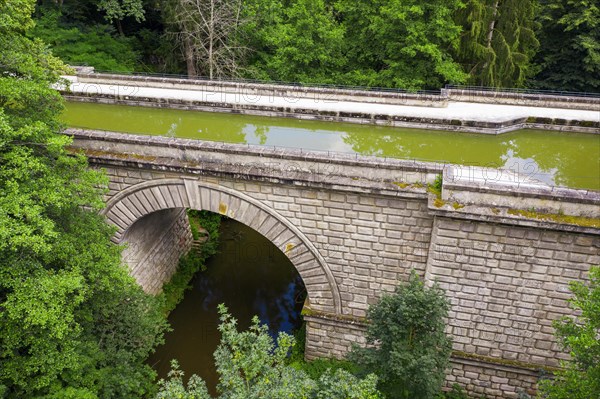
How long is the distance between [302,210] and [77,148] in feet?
21.6

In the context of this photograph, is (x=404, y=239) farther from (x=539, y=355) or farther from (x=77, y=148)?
(x=77, y=148)

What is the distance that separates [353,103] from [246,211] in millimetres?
6552

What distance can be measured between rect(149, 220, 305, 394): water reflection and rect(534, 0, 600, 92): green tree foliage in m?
17.6

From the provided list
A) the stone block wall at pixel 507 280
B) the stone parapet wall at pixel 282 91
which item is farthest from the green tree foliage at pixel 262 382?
the stone parapet wall at pixel 282 91

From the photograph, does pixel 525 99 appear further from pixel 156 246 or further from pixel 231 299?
pixel 156 246

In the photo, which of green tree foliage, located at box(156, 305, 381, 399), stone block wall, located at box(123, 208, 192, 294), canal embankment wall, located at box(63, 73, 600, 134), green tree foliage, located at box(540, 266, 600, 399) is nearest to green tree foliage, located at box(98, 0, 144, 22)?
canal embankment wall, located at box(63, 73, 600, 134)

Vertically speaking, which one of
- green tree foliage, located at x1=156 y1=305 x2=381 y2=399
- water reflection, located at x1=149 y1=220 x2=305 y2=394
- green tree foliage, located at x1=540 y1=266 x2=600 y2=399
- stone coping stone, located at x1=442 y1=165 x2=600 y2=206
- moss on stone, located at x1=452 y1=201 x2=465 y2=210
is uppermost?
stone coping stone, located at x1=442 y1=165 x2=600 y2=206

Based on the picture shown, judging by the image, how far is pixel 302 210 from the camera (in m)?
12.0

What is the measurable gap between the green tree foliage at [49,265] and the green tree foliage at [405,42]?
13.5 meters

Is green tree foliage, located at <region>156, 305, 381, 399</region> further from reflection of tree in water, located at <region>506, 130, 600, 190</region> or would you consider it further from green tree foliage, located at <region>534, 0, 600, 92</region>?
green tree foliage, located at <region>534, 0, 600, 92</region>

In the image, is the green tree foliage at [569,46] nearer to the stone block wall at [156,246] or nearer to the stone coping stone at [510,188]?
Result: the stone coping stone at [510,188]

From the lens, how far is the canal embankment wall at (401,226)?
10328mm

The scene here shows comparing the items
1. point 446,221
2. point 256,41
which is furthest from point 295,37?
point 446,221

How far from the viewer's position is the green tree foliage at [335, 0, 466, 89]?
1909 cm
